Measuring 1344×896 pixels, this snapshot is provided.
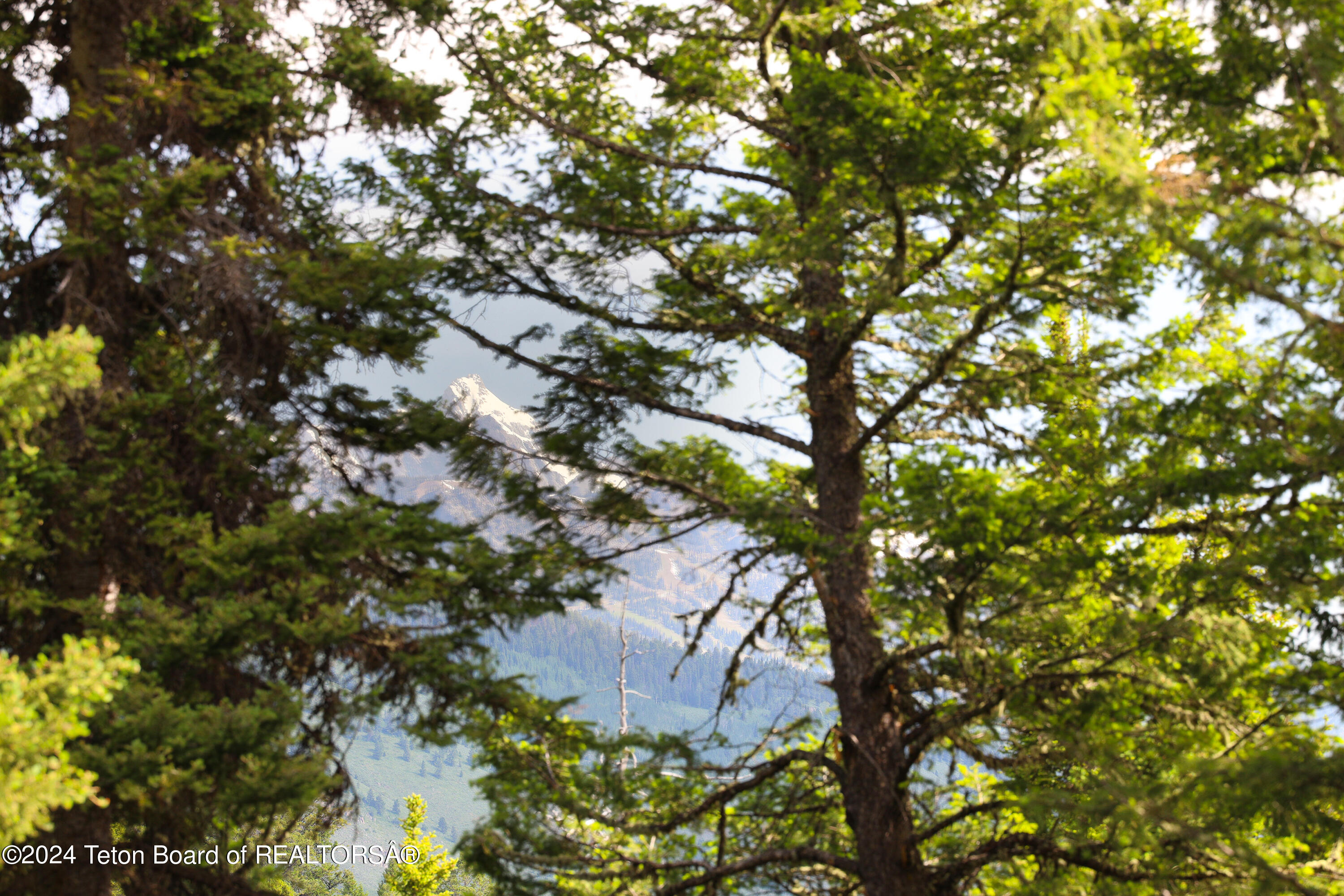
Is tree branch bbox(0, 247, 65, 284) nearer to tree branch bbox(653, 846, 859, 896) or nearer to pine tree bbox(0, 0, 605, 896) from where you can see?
pine tree bbox(0, 0, 605, 896)

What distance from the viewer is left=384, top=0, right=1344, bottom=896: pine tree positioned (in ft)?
17.1

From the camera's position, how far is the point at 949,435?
27.6ft

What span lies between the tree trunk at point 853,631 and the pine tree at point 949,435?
0.03 metres

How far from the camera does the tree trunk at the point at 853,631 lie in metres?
6.88

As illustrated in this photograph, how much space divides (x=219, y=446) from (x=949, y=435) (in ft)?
21.9

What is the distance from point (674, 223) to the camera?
8438mm

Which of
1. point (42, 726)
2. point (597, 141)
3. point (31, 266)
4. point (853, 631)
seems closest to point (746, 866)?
point (853, 631)

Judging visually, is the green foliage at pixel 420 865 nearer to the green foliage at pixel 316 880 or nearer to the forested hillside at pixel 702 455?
the green foliage at pixel 316 880

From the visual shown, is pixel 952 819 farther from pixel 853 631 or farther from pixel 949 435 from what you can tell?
pixel 949 435

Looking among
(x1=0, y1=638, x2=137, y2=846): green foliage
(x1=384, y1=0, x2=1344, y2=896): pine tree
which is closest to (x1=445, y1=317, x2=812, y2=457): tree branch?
(x1=384, y1=0, x2=1344, y2=896): pine tree

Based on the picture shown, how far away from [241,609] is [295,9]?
21.7 ft

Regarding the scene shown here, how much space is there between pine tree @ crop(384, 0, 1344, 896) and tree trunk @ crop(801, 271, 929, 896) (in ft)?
0.11

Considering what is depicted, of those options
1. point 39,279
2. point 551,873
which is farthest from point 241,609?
point 39,279

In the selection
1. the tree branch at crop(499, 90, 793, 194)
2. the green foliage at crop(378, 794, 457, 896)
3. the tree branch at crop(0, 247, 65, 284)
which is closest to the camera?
the tree branch at crop(0, 247, 65, 284)
